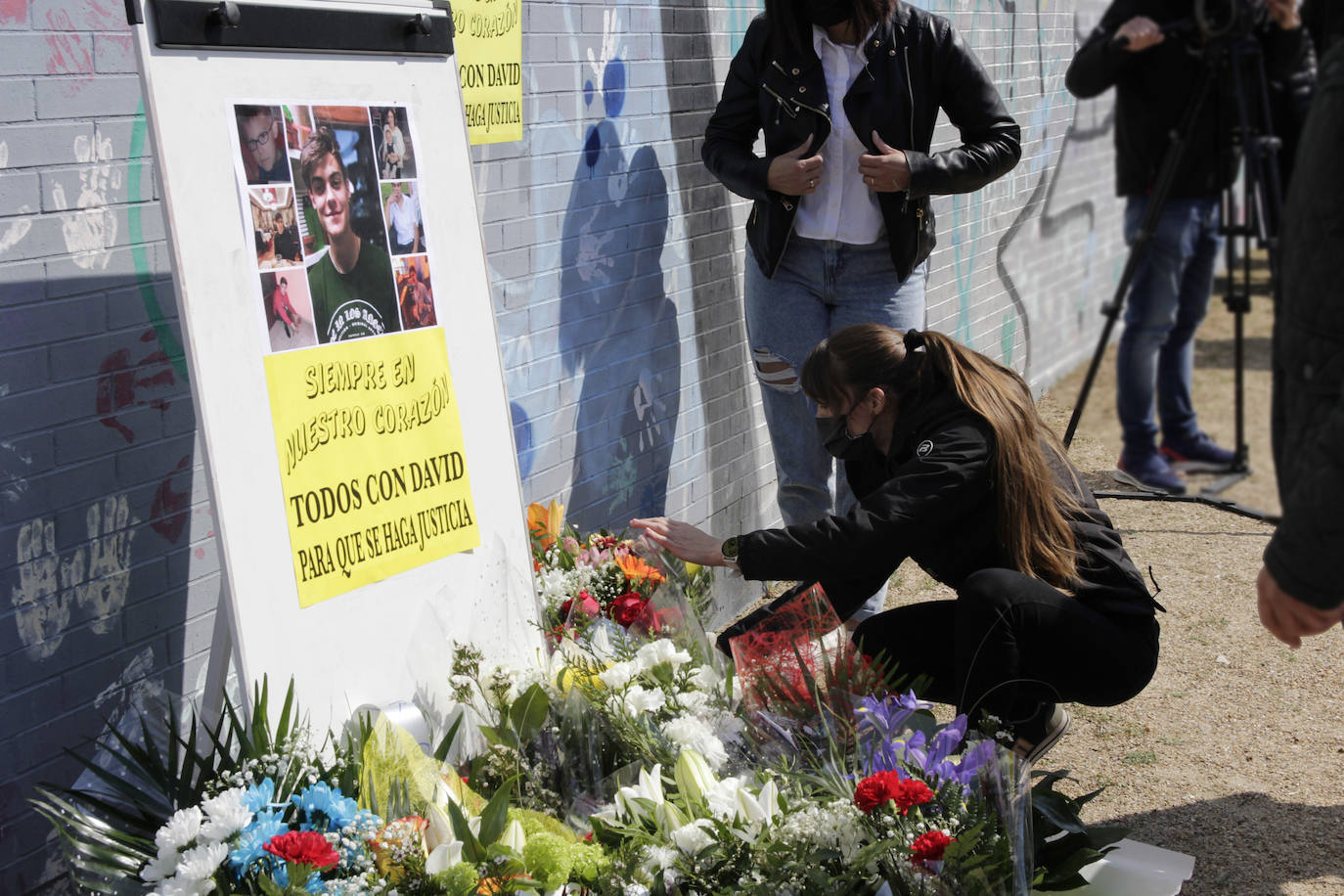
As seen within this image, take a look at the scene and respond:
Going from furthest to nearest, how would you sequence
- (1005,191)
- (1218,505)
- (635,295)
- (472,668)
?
1. (1005,191)
2. (1218,505)
3. (635,295)
4. (472,668)

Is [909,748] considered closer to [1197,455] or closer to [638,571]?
[638,571]

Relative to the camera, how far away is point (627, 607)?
297 cm

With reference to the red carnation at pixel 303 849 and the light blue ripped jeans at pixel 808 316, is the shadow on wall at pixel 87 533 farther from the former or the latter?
the light blue ripped jeans at pixel 808 316

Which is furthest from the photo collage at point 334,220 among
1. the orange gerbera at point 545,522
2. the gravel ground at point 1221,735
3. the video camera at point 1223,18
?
the video camera at point 1223,18

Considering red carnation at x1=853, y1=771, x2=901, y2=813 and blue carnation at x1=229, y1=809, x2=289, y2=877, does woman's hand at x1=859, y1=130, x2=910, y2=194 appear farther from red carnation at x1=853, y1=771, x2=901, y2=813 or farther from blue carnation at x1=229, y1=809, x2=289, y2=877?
blue carnation at x1=229, y1=809, x2=289, y2=877

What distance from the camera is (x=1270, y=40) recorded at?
5.04 metres

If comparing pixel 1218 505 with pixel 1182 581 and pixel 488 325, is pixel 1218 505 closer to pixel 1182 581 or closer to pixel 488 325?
pixel 1182 581

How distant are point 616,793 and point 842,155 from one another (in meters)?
2.02

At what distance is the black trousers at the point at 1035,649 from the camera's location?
273 centimetres

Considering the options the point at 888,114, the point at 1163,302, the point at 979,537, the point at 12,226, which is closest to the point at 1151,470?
the point at 1163,302

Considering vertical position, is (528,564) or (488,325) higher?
(488,325)

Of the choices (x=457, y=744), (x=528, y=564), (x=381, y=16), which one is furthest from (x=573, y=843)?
(x=381, y=16)

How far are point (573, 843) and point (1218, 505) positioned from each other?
13.7 feet

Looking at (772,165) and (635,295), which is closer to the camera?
(772,165)
